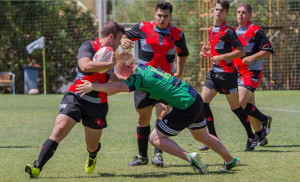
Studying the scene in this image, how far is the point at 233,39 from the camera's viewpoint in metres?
→ 7.86

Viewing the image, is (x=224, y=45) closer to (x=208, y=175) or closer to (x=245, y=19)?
(x=245, y=19)

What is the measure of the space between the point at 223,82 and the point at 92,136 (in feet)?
8.41

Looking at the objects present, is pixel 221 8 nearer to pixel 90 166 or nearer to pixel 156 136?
pixel 156 136

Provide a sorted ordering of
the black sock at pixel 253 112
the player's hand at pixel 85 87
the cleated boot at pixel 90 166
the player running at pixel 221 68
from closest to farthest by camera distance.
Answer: the player's hand at pixel 85 87
the cleated boot at pixel 90 166
the player running at pixel 221 68
the black sock at pixel 253 112

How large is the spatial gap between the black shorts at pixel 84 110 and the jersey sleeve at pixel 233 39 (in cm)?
252

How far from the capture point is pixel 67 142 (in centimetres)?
895

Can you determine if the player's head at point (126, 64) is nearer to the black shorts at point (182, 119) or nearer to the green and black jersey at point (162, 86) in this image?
the green and black jersey at point (162, 86)

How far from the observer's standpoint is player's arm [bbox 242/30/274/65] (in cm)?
833

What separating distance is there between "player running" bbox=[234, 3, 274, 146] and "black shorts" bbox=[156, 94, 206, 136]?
9.25ft

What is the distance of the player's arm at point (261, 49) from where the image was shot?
8328mm

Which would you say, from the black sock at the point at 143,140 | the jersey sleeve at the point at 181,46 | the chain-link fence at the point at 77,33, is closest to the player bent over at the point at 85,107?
the black sock at the point at 143,140

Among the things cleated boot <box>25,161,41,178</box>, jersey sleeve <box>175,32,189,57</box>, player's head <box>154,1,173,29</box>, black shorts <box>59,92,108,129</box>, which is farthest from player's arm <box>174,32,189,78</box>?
cleated boot <box>25,161,41,178</box>

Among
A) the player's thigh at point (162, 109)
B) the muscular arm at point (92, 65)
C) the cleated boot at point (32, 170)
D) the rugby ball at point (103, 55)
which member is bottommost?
the cleated boot at point (32, 170)

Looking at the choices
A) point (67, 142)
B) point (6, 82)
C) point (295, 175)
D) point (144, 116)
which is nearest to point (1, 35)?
point (6, 82)
